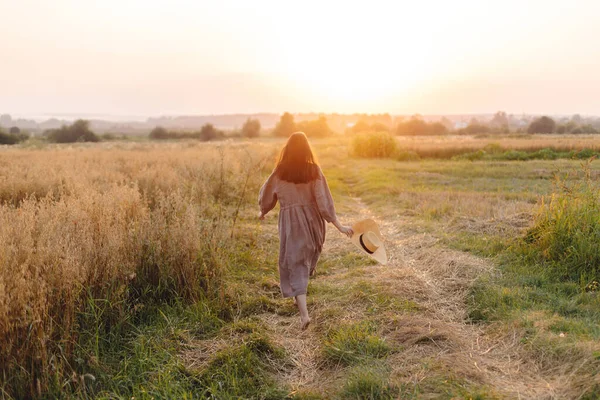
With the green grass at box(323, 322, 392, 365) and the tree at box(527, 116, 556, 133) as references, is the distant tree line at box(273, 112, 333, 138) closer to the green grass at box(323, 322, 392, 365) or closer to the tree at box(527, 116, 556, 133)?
the tree at box(527, 116, 556, 133)

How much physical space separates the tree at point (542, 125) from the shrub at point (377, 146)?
1662 inches

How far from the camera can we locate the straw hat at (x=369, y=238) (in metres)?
5.57

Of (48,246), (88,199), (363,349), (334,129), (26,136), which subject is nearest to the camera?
(48,246)

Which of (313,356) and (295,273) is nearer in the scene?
(313,356)

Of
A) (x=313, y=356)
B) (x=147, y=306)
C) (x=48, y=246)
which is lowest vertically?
(x=313, y=356)

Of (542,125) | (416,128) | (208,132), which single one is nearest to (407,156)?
(542,125)

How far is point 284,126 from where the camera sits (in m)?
82.4

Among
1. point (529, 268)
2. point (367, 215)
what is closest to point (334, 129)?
point (367, 215)

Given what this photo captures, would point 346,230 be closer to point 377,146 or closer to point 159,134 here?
point 377,146

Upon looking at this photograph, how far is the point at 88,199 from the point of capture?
561 cm

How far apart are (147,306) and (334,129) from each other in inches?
3197

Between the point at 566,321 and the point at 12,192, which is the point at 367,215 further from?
the point at 12,192

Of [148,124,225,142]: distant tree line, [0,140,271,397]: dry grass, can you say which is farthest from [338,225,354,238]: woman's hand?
[148,124,225,142]: distant tree line

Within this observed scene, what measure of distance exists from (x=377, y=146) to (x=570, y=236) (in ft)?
84.6
